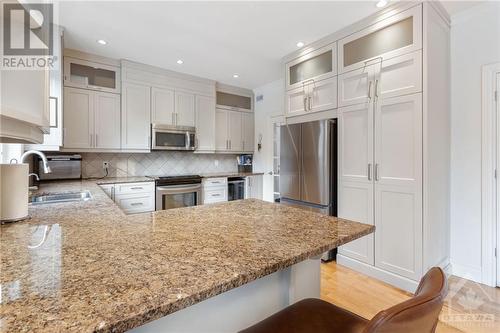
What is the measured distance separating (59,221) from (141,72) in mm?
3034

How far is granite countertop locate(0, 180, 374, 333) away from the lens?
47 centimetres

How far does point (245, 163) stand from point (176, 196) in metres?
1.82

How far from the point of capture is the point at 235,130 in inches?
187

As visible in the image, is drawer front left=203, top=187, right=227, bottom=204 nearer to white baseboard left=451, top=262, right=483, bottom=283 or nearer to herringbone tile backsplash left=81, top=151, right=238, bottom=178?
herringbone tile backsplash left=81, top=151, right=238, bottom=178

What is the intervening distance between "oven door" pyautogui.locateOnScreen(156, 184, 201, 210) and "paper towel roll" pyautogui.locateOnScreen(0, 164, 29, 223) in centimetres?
230

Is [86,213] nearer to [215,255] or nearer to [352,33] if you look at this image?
[215,255]

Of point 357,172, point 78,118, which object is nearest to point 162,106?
point 78,118

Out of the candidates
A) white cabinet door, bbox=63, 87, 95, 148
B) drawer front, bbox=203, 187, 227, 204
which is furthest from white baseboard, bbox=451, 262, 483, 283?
white cabinet door, bbox=63, 87, 95, 148

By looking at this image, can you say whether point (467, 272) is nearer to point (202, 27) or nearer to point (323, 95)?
point (323, 95)

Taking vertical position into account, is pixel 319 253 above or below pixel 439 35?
below

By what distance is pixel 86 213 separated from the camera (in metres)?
1.33

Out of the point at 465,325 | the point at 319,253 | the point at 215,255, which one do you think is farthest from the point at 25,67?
the point at 465,325

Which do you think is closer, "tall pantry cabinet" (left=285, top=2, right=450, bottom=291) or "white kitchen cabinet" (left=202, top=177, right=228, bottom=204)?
"tall pantry cabinet" (left=285, top=2, right=450, bottom=291)

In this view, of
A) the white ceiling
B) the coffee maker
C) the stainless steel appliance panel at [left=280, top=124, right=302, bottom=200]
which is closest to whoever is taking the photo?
the white ceiling
